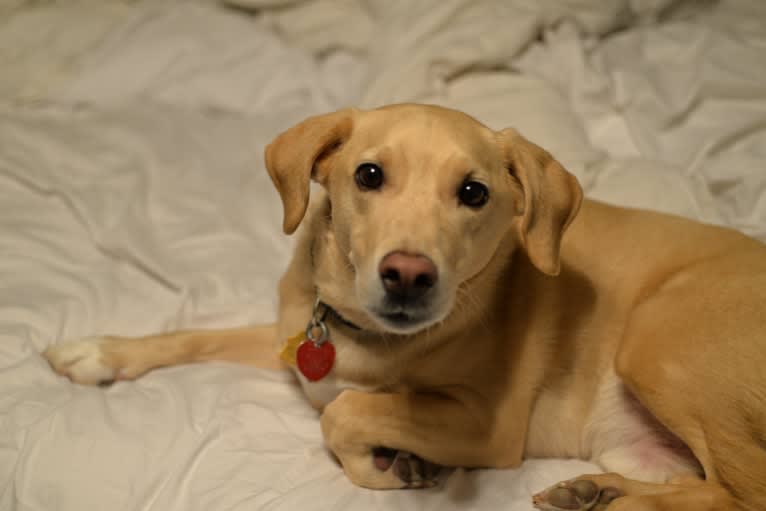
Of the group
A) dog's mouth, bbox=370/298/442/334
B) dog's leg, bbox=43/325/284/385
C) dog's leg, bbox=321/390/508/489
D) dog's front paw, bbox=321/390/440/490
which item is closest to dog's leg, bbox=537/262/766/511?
dog's leg, bbox=321/390/508/489

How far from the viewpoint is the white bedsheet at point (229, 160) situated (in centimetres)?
201

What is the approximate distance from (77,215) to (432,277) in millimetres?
1789

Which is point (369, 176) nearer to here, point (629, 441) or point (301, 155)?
point (301, 155)

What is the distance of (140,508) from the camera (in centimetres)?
189

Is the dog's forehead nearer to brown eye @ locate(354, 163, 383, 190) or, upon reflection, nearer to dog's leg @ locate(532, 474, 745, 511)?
brown eye @ locate(354, 163, 383, 190)

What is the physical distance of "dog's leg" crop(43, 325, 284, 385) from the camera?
226cm

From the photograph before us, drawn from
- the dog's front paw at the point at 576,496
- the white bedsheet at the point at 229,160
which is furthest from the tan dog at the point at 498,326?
the white bedsheet at the point at 229,160

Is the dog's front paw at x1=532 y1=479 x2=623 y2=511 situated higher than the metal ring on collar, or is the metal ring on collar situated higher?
the metal ring on collar

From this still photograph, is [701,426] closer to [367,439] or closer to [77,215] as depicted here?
[367,439]

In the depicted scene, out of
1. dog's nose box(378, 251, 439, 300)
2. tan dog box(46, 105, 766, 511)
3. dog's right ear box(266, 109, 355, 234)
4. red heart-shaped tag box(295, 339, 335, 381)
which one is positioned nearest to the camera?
dog's nose box(378, 251, 439, 300)

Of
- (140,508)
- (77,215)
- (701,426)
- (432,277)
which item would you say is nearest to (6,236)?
(77,215)

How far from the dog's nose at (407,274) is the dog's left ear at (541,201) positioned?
42 cm

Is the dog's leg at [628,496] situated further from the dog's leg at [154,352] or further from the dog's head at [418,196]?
the dog's leg at [154,352]

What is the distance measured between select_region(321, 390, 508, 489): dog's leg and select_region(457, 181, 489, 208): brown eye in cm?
60
